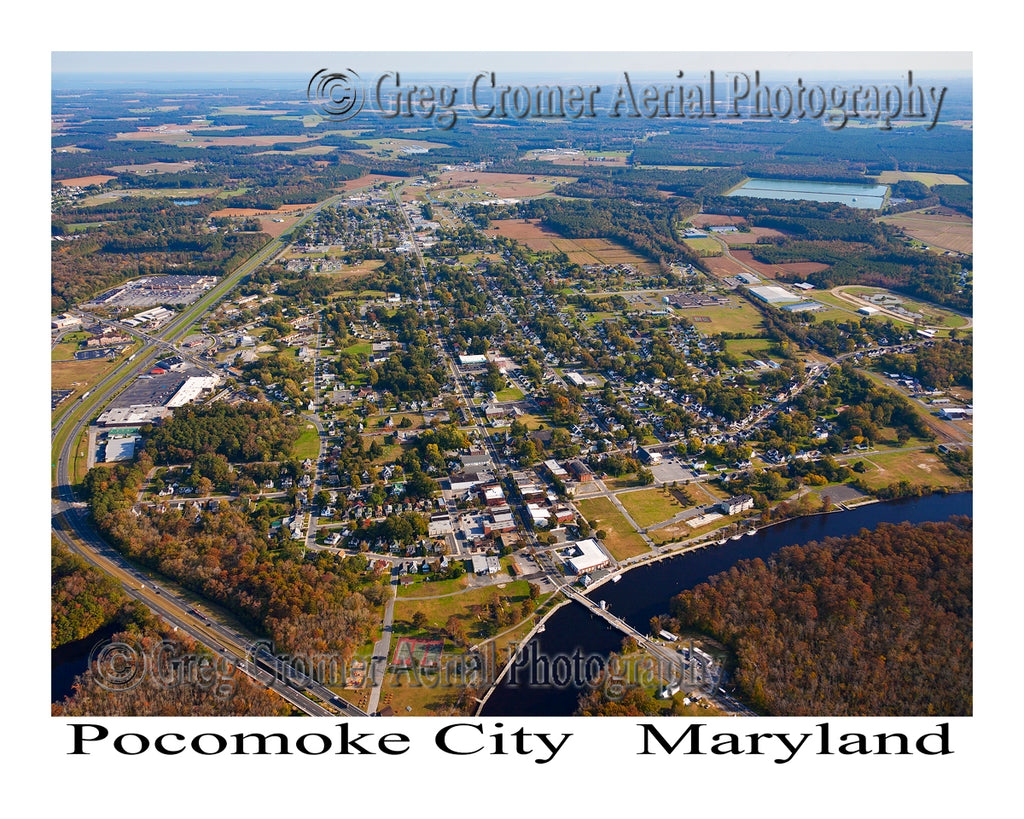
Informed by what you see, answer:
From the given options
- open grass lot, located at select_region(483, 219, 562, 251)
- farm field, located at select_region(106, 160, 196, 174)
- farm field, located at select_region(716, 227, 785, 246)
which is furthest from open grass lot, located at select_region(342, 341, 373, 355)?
farm field, located at select_region(106, 160, 196, 174)

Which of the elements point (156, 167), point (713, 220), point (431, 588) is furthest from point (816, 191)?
point (156, 167)

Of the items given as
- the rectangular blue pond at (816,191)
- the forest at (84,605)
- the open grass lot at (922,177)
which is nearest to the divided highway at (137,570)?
the forest at (84,605)

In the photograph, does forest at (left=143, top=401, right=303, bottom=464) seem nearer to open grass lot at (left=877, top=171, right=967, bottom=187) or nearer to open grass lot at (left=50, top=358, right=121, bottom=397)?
open grass lot at (left=50, top=358, right=121, bottom=397)

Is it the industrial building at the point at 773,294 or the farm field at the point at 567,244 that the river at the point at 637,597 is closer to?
the industrial building at the point at 773,294

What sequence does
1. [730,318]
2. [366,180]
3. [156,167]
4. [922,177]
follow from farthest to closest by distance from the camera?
[366,180], [156,167], [922,177], [730,318]

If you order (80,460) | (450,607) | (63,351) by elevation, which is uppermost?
(63,351)

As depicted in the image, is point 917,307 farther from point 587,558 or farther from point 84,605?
point 84,605
